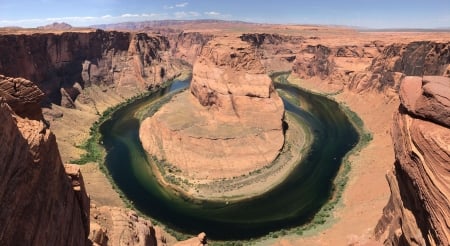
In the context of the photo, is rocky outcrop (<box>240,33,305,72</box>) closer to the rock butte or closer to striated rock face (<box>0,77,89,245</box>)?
the rock butte

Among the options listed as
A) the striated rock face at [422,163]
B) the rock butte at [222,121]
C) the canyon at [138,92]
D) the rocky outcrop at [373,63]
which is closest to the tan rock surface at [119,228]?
the canyon at [138,92]

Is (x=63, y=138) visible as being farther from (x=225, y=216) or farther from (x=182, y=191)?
(x=225, y=216)

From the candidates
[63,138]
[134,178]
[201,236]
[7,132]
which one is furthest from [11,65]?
[7,132]

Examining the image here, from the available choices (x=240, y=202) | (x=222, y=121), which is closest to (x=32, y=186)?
(x=240, y=202)

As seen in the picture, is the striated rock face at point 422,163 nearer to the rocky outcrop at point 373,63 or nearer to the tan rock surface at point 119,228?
the tan rock surface at point 119,228

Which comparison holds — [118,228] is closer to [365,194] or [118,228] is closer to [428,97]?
[428,97]

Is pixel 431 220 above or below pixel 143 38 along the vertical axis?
below
